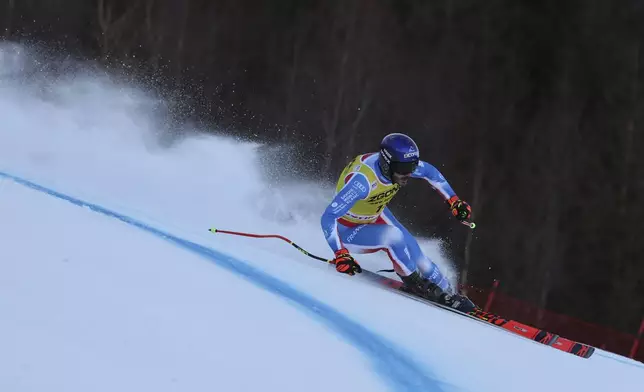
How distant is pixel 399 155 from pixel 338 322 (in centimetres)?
146

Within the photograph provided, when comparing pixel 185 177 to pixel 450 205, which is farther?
pixel 185 177

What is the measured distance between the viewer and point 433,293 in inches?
180

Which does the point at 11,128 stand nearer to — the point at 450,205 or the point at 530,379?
the point at 450,205

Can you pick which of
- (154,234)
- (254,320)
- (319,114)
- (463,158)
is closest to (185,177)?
(154,234)

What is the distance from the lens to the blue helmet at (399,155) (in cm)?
438

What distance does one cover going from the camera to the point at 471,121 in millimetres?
13625

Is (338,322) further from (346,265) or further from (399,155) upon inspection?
(399,155)

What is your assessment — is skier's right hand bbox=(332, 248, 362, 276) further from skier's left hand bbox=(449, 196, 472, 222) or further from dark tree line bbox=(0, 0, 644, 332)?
dark tree line bbox=(0, 0, 644, 332)

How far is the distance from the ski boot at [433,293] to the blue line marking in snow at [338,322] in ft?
3.92

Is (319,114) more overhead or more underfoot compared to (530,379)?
more overhead

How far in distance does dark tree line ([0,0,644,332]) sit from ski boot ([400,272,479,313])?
26.2ft

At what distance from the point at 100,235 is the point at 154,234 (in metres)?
0.45

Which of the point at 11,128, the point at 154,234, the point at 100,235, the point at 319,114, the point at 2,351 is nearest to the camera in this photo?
the point at 2,351

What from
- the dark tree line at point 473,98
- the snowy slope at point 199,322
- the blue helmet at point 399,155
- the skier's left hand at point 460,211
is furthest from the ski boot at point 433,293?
the dark tree line at point 473,98
